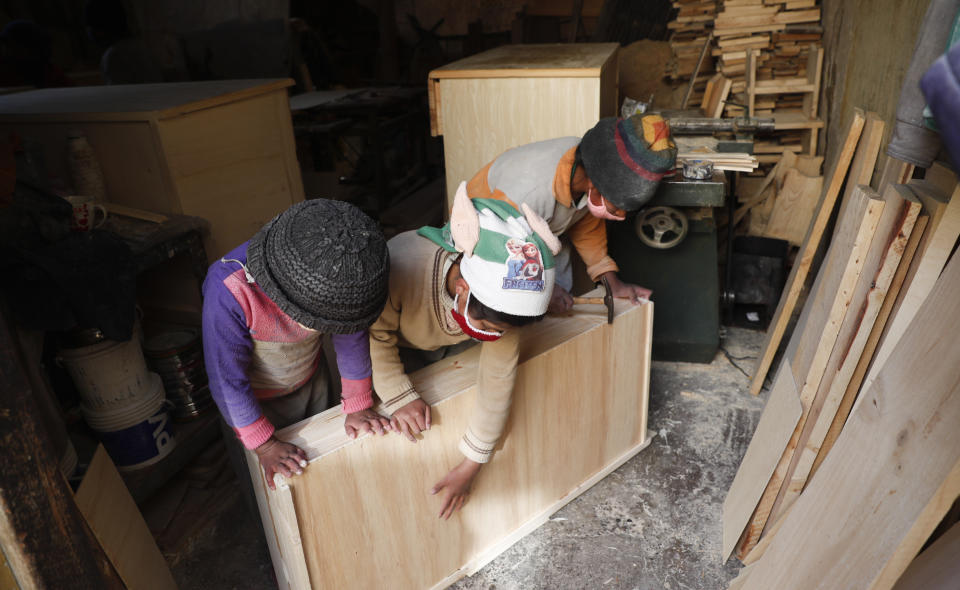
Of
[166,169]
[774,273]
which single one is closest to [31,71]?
[166,169]

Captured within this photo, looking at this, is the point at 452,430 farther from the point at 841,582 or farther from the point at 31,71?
the point at 31,71

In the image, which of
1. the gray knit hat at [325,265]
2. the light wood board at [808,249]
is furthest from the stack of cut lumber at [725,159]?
the gray knit hat at [325,265]

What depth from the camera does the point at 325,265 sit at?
51.2 inches

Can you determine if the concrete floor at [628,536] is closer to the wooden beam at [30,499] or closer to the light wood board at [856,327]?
the light wood board at [856,327]

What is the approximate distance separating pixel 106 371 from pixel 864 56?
3.96 metres

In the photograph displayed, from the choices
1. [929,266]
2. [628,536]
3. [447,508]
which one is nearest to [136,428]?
[447,508]

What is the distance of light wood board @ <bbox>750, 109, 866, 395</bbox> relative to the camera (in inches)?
111

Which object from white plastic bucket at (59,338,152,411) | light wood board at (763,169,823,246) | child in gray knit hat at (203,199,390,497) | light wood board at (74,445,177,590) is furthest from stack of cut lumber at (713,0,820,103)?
light wood board at (74,445,177,590)

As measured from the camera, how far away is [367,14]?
26.0 ft

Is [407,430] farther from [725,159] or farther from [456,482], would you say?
[725,159]

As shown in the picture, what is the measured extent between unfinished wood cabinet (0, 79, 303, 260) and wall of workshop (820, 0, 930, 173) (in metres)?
2.87

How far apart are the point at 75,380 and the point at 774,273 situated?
366 cm

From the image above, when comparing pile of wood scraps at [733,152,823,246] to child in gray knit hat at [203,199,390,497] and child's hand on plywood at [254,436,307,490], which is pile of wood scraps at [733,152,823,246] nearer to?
child in gray knit hat at [203,199,390,497]

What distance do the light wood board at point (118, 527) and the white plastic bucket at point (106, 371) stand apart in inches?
26.3
